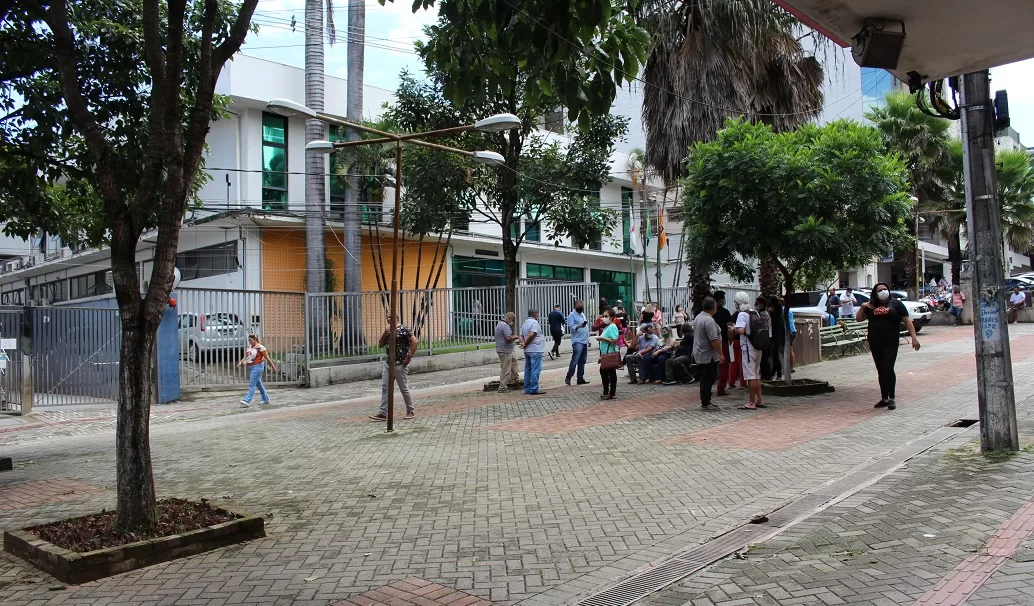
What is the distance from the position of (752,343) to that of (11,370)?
1387 centimetres

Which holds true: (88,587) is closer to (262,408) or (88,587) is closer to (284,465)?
(284,465)

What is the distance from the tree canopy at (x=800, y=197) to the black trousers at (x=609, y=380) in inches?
100

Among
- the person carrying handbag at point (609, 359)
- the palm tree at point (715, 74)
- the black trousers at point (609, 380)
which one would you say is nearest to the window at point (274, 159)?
the palm tree at point (715, 74)

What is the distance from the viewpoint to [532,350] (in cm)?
1512

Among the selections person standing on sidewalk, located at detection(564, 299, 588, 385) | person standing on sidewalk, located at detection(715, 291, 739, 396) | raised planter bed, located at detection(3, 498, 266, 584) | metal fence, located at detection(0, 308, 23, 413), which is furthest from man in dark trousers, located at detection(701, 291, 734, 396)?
metal fence, located at detection(0, 308, 23, 413)

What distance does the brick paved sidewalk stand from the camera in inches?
201

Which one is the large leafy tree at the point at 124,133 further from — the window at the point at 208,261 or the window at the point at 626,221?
the window at the point at 626,221

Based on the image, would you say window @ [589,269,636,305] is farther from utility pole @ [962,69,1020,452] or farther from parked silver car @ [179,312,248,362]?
utility pole @ [962,69,1020,452]

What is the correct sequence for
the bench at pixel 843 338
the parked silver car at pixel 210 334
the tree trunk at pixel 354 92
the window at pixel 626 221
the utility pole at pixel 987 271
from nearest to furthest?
1. the utility pole at pixel 987 271
2. the parked silver car at pixel 210 334
3. the bench at pixel 843 338
4. the tree trunk at pixel 354 92
5. the window at pixel 626 221

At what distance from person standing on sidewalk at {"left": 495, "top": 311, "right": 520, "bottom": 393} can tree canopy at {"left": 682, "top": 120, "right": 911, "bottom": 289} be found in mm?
4141

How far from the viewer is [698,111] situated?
16703 mm

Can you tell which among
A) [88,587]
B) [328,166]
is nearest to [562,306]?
[328,166]

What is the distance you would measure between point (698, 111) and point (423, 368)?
9.71 m

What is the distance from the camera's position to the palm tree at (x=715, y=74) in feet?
53.5
